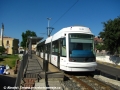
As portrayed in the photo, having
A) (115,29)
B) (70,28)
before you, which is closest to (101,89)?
(70,28)

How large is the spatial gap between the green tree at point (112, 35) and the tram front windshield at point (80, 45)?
1538 centimetres

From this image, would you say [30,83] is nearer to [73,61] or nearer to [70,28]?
[73,61]

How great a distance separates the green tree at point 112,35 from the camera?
2678 centimetres

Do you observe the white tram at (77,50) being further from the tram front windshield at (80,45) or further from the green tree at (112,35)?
the green tree at (112,35)

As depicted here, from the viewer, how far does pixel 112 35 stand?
2688 cm

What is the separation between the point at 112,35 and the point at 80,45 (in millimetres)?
16601

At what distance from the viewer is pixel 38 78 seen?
9852 mm

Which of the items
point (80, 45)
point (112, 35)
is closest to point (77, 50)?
point (80, 45)

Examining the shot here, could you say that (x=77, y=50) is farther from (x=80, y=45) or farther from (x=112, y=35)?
(x=112, y=35)

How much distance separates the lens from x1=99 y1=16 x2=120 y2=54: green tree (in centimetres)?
2678

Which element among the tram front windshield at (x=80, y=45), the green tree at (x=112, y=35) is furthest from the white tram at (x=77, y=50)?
the green tree at (x=112, y=35)

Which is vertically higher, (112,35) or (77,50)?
(112,35)

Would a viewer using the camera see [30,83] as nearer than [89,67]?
Yes

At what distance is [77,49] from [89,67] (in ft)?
4.60
